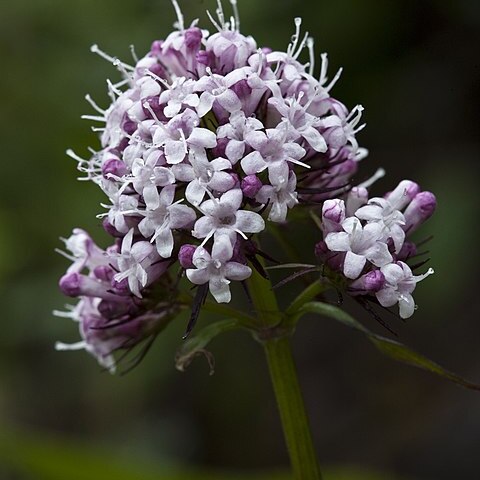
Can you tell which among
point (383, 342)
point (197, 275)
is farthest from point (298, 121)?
point (383, 342)

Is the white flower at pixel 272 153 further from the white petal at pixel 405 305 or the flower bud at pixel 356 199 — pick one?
the white petal at pixel 405 305

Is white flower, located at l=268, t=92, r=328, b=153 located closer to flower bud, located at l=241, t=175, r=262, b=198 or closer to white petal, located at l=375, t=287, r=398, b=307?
flower bud, located at l=241, t=175, r=262, b=198

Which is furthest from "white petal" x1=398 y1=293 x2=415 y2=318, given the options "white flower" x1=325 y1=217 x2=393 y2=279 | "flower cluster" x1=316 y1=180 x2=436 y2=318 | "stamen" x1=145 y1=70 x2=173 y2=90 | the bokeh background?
the bokeh background

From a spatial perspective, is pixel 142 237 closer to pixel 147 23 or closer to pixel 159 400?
pixel 147 23

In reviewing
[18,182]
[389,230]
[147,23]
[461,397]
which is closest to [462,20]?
[147,23]

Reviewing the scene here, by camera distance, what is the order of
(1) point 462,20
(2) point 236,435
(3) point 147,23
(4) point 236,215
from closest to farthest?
(4) point 236,215 → (3) point 147,23 → (1) point 462,20 → (2) point 236,435

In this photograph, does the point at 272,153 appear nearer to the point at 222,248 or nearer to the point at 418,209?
the point at 222,248

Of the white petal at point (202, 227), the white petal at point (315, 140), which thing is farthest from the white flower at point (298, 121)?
the white petal at point (202, 227)
